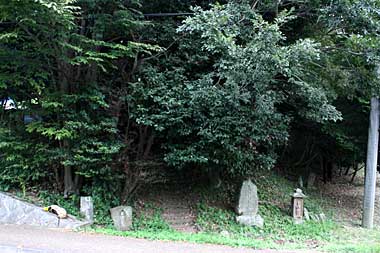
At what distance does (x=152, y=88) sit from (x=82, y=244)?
3.45 meters

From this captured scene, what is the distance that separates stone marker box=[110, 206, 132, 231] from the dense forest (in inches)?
18.0

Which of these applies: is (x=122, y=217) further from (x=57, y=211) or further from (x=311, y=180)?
(x=311, y=180)

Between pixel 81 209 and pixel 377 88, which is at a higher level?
pixel 377 88

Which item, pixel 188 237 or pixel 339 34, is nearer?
pixel 188 237

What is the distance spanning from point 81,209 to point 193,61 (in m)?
3.66

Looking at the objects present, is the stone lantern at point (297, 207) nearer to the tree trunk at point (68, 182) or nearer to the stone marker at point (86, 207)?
the stone marker at point (86, 207)

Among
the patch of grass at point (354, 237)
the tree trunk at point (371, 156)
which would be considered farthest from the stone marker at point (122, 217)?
the tree trunk at point (371, 156)

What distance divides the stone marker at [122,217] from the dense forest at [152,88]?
1.50 feet

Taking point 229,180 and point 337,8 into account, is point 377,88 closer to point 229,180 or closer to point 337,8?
point 337,8

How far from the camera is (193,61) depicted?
785cm

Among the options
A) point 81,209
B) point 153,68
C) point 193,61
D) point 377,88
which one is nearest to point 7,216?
point 81,209

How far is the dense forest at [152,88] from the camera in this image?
6730 mm

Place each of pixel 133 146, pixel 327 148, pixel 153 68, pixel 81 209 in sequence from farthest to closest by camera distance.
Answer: pixel 327 148 → pixel 133 146 → pixel 153 68 → pixel 81 209

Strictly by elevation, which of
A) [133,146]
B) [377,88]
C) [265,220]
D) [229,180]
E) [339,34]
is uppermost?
[339,34]
